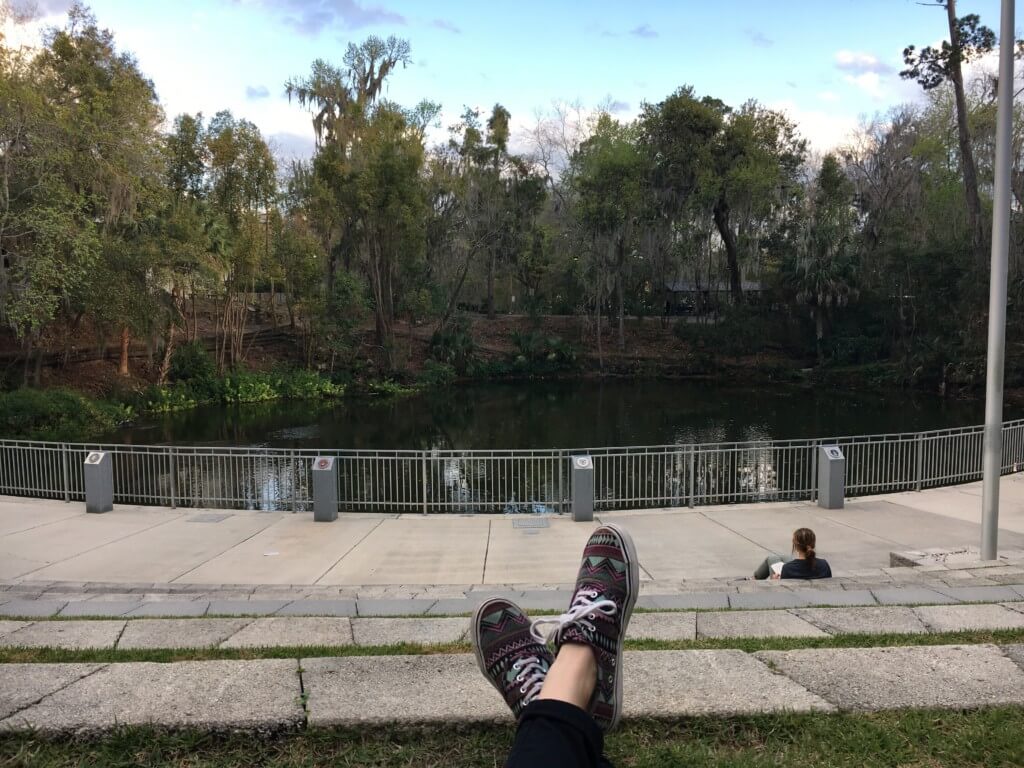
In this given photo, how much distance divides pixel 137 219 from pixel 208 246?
3516 mm

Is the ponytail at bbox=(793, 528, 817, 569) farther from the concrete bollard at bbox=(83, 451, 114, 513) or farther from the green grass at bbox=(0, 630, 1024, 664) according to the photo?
the concrete bollard at bbox=(83, 451, 114, 513)

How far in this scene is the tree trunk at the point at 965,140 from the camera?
26.7 meters

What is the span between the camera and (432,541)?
31.4ft

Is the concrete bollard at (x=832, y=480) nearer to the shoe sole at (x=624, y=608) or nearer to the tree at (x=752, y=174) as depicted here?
the shoe sole at (x=624, y=608)

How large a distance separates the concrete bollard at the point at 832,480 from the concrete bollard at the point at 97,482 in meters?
11.4

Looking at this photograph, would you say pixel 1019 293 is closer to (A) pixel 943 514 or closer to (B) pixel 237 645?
(A) pixel 943 514

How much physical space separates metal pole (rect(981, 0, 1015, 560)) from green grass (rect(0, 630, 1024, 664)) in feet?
13.1

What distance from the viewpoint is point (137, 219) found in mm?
25422

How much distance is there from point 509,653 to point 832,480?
977 centimetres

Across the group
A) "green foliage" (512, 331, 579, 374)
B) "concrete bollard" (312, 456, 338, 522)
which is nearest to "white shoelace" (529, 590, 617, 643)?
"concrete bollard" (312, 456, 338, 522)

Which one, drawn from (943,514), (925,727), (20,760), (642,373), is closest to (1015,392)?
(642,373)

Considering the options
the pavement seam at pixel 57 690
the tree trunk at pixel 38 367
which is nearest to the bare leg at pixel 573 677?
the pavement seam at pixel 57 690

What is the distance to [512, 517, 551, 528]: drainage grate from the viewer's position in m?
10.4

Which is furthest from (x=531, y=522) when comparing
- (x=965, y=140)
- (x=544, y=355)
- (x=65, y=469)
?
(x=544, y=355)
